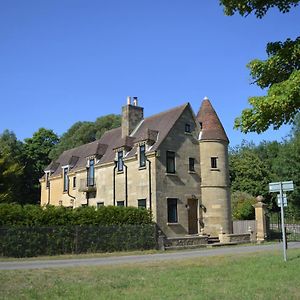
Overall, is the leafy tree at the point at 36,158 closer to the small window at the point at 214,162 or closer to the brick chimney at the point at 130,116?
the brick chimney at the point at 130,116

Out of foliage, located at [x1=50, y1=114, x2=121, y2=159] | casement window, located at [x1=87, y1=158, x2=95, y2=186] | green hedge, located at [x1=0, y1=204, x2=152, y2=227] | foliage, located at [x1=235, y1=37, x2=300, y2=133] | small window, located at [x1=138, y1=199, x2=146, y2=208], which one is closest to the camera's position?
foliage, located at [x1=235, y1=37, x2=300, y2=133]

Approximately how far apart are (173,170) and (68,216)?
390 inches

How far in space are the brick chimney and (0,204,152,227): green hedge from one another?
9756mm

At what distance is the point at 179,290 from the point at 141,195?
924 inches

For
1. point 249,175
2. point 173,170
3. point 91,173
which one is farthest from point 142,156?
Answer: point 249,175

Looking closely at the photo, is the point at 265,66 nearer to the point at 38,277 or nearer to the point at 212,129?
the point at 38,277

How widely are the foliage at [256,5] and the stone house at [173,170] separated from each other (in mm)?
24381

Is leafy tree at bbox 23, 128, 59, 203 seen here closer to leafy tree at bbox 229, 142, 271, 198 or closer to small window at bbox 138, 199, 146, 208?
leafy tree at bbox 229, 142, 271, 198

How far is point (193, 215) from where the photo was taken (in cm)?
3597

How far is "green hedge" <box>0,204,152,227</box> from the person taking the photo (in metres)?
26.2

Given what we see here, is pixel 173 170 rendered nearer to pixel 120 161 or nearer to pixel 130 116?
pixel 120 161

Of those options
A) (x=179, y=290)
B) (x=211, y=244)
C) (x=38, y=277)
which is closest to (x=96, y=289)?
(x=179, y=290)

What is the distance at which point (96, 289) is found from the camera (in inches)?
467

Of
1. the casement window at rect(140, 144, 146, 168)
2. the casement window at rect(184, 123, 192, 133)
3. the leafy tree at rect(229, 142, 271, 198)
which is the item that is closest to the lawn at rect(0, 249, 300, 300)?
the casement window at rect(140, 144, 146, 168)
